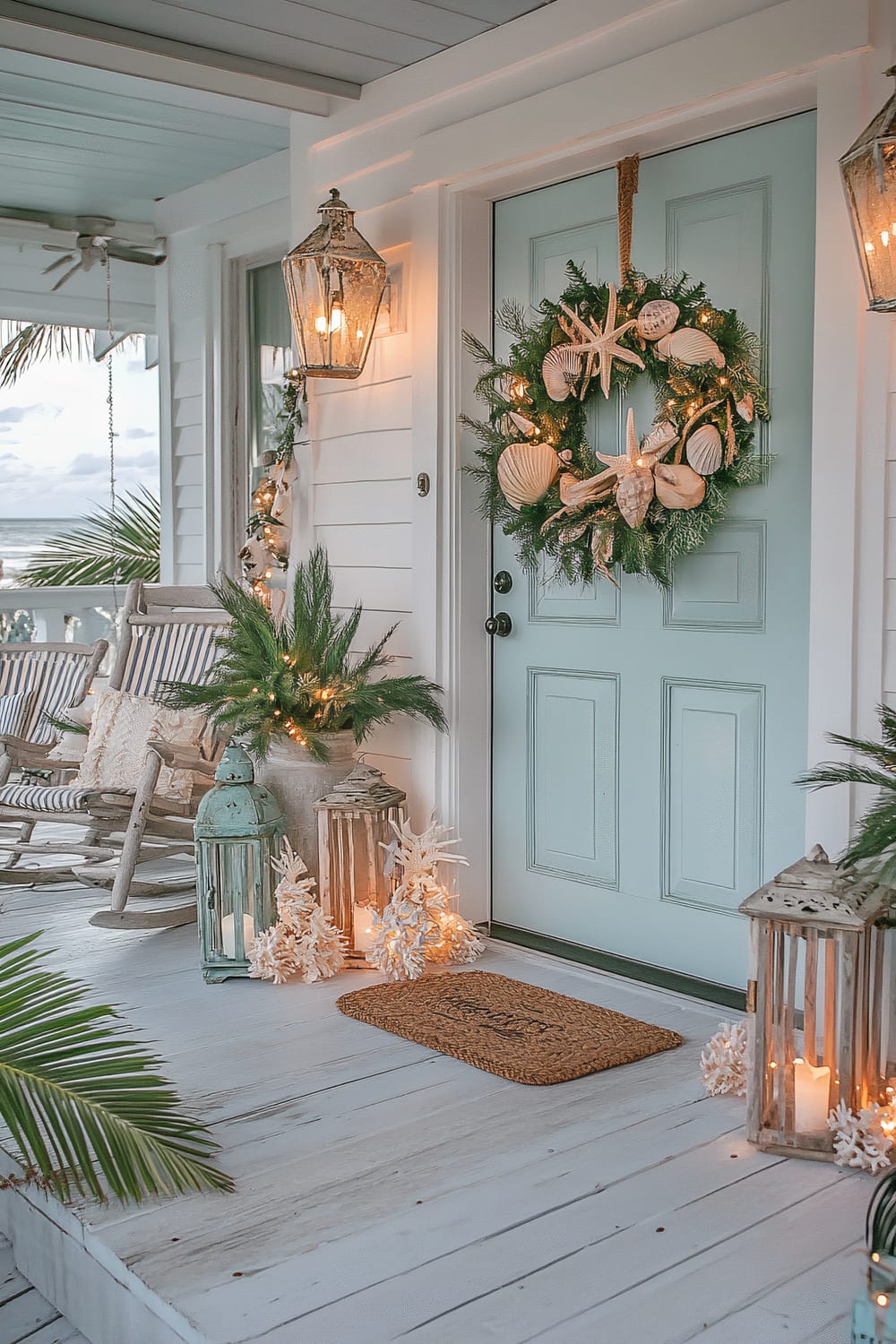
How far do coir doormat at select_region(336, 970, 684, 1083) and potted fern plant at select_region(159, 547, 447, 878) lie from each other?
58 centimetres

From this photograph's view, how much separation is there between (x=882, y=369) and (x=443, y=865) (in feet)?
5.85

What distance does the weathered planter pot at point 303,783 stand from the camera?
346 cm

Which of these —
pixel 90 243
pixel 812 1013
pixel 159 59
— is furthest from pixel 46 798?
pixel 90 243

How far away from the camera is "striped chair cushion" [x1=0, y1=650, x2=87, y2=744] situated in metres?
4.68

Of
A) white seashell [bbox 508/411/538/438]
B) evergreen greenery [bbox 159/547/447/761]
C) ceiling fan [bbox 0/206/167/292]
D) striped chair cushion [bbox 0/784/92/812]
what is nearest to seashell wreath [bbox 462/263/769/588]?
white seashell [bbox 508/411/538/438]

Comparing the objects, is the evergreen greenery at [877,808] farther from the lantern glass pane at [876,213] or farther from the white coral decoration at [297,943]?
the white coral decoration at [297,943]

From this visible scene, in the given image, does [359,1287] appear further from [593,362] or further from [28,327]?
[28,327]

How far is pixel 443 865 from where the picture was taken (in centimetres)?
357

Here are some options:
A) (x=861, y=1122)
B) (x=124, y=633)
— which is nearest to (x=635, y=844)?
(x=861, y=1122)

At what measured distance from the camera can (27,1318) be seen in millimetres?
2016

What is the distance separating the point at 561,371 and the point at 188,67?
147 cm

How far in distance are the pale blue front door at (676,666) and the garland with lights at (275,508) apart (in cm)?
92

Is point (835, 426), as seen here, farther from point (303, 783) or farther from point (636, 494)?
point (303, 783)

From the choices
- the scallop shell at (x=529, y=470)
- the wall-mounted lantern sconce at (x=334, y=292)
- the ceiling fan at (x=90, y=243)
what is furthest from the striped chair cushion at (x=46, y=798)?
the ceiling fan at (x=90, y=243)
